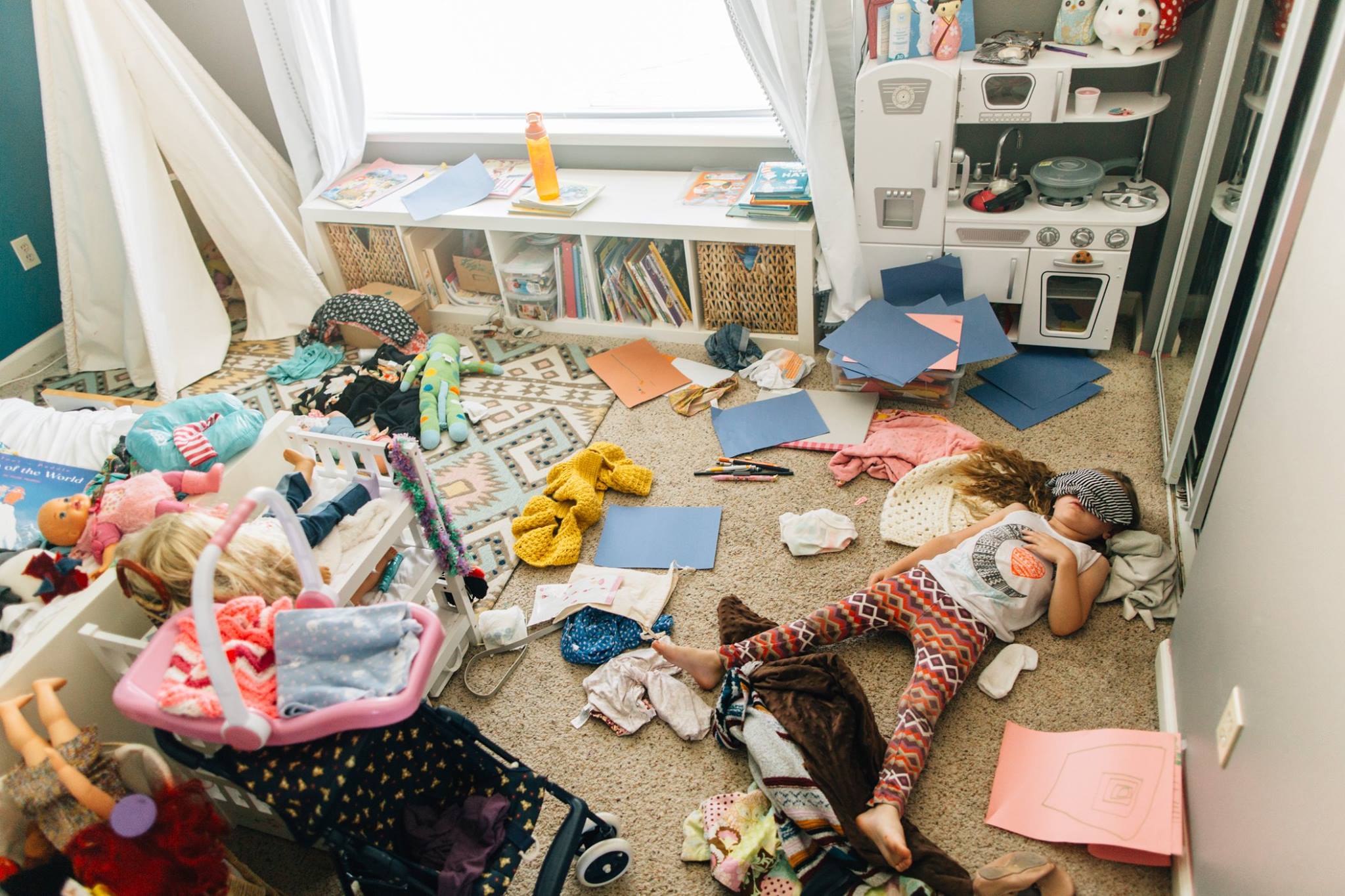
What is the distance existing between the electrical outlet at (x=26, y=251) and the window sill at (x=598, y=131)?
1241mm

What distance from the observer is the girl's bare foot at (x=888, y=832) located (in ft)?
4.85

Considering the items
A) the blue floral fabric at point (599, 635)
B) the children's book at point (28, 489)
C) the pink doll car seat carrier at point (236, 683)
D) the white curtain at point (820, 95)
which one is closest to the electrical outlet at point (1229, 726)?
the blue floral fabric at point (599, 635)

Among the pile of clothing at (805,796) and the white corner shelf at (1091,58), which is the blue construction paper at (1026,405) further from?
the pile of clothing at (805,796)

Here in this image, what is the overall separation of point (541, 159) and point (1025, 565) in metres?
1.88

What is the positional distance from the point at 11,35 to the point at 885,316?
3000 millimetres

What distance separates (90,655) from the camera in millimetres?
1512

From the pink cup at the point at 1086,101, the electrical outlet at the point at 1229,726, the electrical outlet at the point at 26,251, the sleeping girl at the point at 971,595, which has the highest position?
the pink cup at the point at 1086,101

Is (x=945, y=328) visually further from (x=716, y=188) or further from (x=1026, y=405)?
(x=716, y=188)

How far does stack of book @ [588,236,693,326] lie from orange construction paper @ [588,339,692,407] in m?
0.12

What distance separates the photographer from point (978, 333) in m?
2.46

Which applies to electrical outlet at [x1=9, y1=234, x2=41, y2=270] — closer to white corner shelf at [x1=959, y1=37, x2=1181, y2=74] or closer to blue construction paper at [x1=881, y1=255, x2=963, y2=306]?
blue construction paper at [x1=881, y1=255, x2=963, y2=306]

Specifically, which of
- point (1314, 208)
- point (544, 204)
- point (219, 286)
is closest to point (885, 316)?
point (544, 204)

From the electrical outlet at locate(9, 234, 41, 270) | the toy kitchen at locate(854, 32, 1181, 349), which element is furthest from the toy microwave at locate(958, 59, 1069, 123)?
the electrical outlet at locate(9, 234, 41, 270)

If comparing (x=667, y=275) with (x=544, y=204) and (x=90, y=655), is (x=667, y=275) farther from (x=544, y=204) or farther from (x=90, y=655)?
(x=90, y=655)
